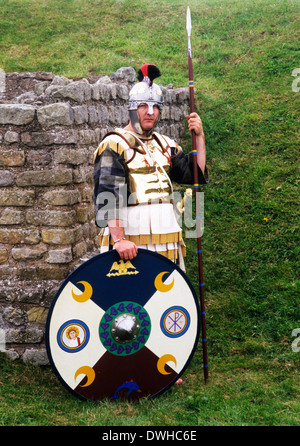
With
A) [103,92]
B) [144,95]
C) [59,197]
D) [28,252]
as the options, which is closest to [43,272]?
[28,252]

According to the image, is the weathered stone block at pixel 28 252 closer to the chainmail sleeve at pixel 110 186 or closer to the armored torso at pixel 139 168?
the chainmail sleeve at pixel 110 186

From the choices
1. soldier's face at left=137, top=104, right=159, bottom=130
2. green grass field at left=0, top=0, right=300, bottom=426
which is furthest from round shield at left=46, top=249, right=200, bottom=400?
soldier's face at left=137, top=104, right=159, bottom=130

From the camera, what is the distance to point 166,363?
3439 mm

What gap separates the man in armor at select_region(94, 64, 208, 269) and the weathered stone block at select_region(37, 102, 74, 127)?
694 millimetres

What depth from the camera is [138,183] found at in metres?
3.53

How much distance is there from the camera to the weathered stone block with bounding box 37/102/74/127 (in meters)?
4.12

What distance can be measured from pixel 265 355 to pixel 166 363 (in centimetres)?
119

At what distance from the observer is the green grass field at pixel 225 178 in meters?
3.46

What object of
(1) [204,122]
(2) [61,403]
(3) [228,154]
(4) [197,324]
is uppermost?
(1) [204,122]

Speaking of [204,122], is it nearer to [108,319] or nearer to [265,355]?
[265,355]

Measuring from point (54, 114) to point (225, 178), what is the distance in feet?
9.62

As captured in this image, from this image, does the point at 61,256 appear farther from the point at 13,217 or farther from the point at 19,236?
the point at 13,217

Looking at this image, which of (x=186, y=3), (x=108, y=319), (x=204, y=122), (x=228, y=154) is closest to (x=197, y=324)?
(x=108, y=319)

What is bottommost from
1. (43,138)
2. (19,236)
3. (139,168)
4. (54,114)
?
(19,236)
